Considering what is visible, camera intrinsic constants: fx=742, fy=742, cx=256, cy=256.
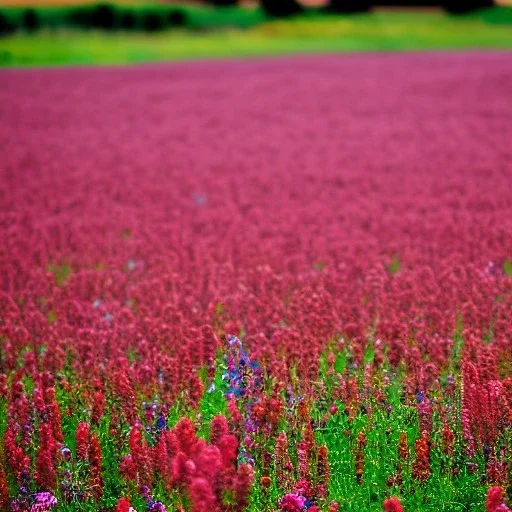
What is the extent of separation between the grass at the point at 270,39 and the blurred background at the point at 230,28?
0.05 meters

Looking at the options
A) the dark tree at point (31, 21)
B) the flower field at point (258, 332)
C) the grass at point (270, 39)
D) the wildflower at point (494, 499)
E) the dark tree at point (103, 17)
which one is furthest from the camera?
the dark tree at point (103, 17)

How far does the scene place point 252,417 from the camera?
134 inches

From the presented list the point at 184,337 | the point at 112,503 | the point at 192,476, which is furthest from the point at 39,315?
the point at 192,476

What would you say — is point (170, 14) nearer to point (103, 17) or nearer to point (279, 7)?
point (103, 17)

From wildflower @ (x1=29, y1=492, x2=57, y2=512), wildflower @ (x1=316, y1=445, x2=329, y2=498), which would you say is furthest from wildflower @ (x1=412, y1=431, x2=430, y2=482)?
wildflower @ (x1=29, y1=492, x2=57, y2=512)

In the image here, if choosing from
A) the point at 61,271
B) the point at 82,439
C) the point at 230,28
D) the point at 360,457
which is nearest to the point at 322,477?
the point at 360,457

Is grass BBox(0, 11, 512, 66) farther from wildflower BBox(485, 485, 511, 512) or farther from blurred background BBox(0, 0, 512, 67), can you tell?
wildflower BBox(485, 485, 511, 512)

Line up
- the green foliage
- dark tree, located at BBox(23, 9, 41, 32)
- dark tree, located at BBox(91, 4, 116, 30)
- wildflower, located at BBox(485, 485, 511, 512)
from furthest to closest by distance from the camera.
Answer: dark tree, located at BBox(91, 4, 116, 30)
dark tree, located at BBox(23, 9, 41, 32)
the green foliage
wildflower, located at BBox(485, 485, 511, 512)

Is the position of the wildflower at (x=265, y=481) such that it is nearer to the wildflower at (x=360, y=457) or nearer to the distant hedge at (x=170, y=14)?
the wildflower at (x=360, y=457)

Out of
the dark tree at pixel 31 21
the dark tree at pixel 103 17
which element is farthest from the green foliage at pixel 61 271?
the dark tree at pixel 103 17

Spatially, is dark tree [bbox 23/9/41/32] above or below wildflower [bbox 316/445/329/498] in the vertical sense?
above

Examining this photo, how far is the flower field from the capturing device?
3.17 meters

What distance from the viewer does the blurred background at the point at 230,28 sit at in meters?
32.7

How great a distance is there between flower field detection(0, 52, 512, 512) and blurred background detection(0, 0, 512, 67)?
22587 millimetres
